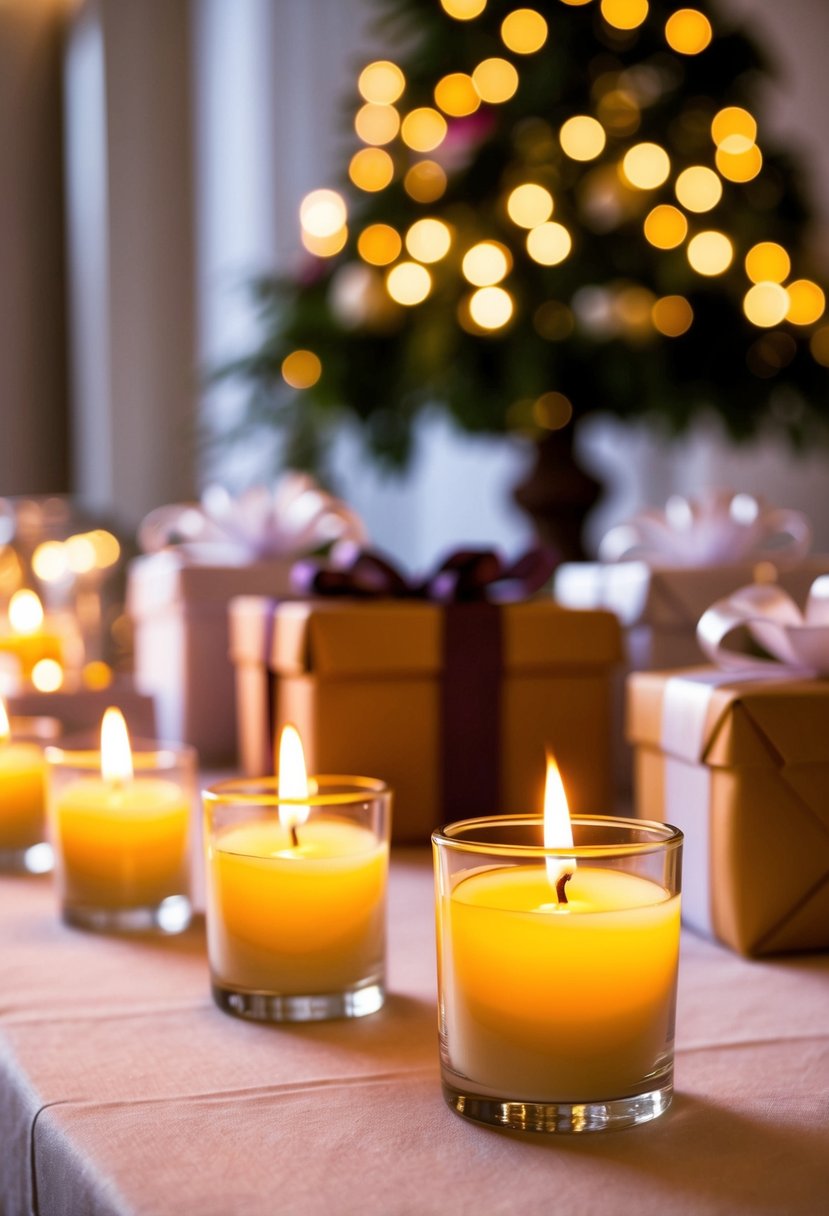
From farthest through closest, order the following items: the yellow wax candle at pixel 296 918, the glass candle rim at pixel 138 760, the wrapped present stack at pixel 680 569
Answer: the wrapped present stack at pixel 680 569, the glass candle rim at pixel 138 760, the yellow wax candle at pixel 296 918

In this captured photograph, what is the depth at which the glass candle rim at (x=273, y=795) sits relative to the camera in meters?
0.68

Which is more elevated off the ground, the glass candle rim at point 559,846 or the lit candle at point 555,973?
the glass candle rim at point 559,846

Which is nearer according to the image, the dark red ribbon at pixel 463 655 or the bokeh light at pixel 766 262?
the dark red ribbon at pixel 463 655

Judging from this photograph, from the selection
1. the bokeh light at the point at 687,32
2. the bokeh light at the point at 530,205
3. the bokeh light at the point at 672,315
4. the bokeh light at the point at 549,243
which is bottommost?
the bokeh light at the point at 672,315

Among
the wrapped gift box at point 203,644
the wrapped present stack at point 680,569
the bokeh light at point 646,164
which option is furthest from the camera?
the bokeh light at point 646,164

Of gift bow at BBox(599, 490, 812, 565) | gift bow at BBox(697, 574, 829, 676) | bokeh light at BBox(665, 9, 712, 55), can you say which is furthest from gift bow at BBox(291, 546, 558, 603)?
bokeh light at BBox(665, 9, 712, 55)

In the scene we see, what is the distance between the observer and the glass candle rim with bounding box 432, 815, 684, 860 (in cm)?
53

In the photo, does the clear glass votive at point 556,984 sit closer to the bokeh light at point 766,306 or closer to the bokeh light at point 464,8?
the bokeh light at point 766,306

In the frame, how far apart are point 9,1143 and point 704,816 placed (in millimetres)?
438

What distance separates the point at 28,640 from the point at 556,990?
1.12 m

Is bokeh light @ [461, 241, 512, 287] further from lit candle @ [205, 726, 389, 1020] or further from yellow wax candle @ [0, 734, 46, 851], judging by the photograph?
lit candle @ [205, 726, 389, 1020]

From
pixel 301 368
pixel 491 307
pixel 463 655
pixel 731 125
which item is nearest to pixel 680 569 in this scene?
pixel 463 655

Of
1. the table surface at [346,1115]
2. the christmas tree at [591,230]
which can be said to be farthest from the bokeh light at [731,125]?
the table surface at [346,1115]

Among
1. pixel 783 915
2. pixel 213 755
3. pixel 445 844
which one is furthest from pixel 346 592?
pixel 445 844
